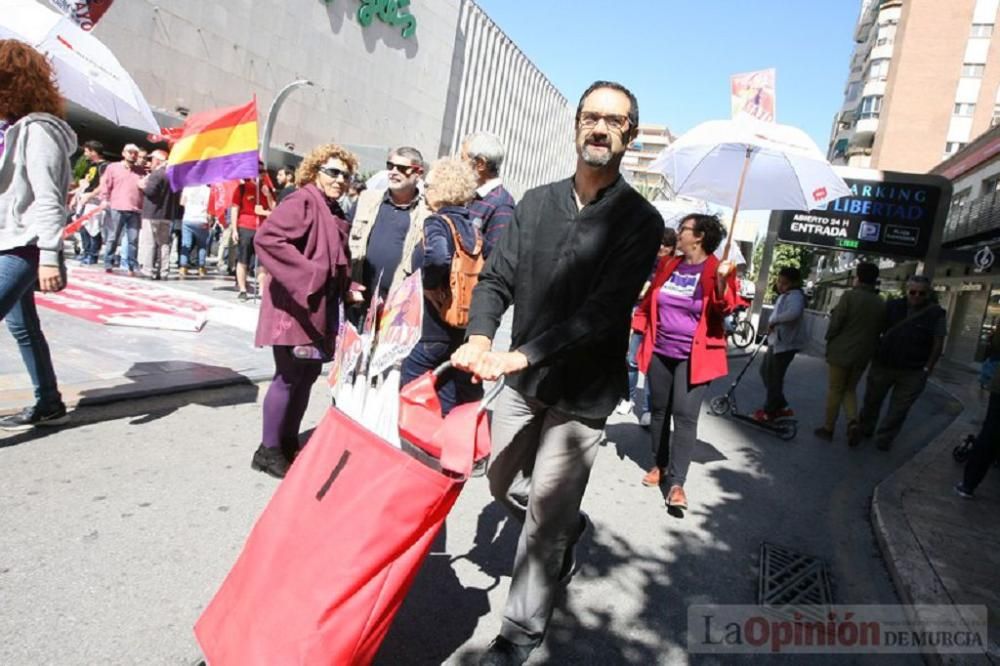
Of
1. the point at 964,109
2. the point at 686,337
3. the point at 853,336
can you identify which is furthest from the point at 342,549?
the point at 964,109

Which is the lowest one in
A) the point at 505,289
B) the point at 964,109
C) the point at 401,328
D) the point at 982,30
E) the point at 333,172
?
the point at 401,328

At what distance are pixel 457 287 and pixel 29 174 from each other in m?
2.22

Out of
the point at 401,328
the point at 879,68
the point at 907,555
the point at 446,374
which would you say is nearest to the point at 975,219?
the point at 907,555

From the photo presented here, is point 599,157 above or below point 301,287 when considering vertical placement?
above

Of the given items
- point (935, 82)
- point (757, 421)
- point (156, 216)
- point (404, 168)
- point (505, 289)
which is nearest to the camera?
point (505, 289)

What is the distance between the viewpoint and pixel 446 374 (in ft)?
11.4

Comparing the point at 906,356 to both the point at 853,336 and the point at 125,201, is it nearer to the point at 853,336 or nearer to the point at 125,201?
the point at 853,336

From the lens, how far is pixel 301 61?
2655cm

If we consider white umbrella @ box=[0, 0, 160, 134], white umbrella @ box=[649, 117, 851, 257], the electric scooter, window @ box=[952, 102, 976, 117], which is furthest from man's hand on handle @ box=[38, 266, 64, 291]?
window @ box=[952, 102, 976, 117]

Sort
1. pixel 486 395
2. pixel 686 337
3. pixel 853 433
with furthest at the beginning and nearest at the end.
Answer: pixel 853 433, pixel 686 337, pixel 486 395

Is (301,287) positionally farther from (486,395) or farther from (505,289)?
(486,395)

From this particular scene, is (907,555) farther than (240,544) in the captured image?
Yes

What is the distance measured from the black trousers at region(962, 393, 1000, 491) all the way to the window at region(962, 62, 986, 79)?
5179 centimetres

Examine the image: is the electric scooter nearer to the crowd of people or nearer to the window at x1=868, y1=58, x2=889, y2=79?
the crowd of people
